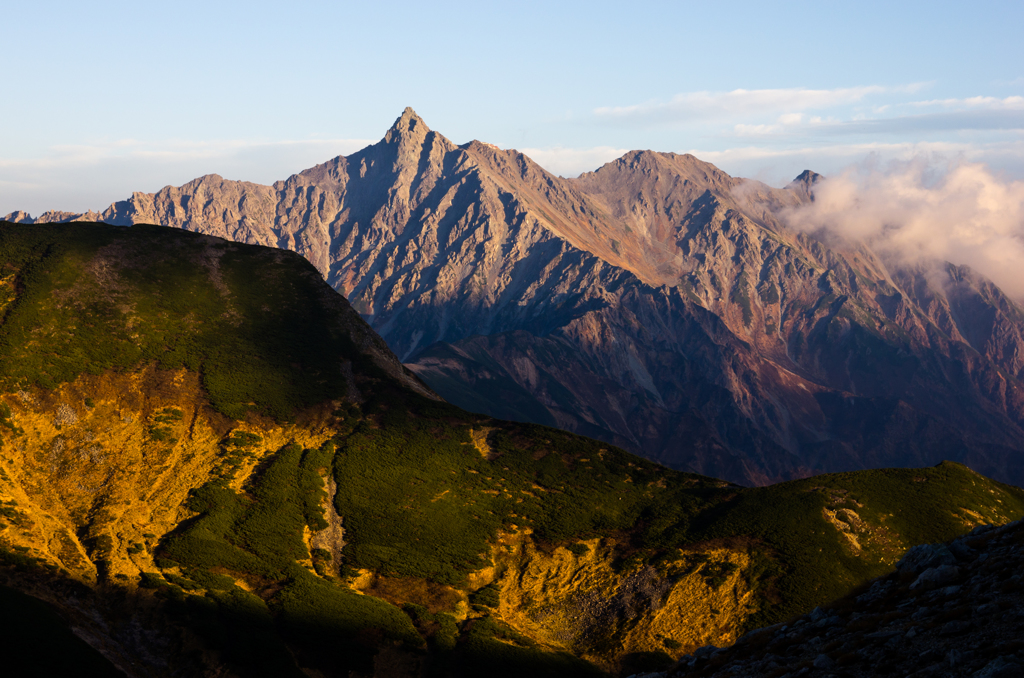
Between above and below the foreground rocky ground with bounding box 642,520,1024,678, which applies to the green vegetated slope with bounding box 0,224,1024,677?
below

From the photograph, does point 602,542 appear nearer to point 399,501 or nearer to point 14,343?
point 399,501

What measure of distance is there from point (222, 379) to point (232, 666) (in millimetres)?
74941

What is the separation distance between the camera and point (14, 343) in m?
130

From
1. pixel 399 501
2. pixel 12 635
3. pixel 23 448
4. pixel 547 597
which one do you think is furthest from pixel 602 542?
pixel 23 448

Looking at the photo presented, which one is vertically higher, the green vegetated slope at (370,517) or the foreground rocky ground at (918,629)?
the foreground rocky ground at (918,629)

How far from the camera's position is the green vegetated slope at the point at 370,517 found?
87.7 m

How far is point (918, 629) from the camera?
99.0 feet

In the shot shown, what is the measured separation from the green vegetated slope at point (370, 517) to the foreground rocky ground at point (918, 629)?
52344mm

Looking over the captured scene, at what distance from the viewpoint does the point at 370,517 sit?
117m

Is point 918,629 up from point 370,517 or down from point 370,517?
up

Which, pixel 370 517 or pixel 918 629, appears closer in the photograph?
pixel 918 629

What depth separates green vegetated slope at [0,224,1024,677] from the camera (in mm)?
87688

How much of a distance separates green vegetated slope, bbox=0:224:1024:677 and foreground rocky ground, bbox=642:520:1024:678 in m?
52.3

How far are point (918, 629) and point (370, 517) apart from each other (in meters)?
96.3
